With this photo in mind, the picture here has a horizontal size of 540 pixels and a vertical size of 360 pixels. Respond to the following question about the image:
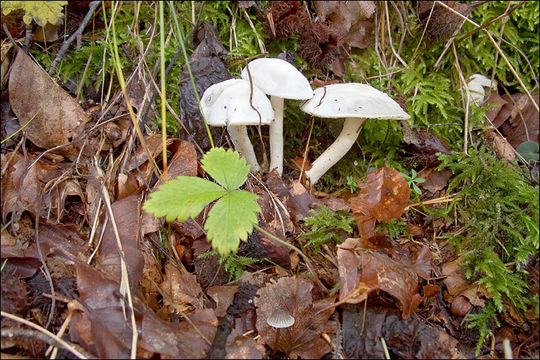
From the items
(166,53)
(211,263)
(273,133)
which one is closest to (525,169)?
(273,133)

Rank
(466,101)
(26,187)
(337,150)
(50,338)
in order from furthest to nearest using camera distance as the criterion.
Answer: (466,101) → (337,150) → (26,187) → (50,338)

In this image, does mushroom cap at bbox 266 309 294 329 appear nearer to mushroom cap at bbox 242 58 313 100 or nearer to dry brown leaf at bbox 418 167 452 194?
mushroom cap at bbox 242 58 313 100

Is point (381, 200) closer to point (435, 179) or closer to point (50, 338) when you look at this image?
point (435, 179)

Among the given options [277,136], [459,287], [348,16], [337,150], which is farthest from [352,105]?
[459,287]

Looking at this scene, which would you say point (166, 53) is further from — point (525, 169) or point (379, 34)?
point (525, 169)

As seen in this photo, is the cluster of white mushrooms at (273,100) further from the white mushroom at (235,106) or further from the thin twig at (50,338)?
the thin twig at (50,338)

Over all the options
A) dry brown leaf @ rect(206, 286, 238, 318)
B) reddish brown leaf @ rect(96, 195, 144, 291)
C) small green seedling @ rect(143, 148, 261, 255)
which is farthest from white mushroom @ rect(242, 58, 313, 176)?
dry brown leaf @ rect(206, 286, 238, 318)
